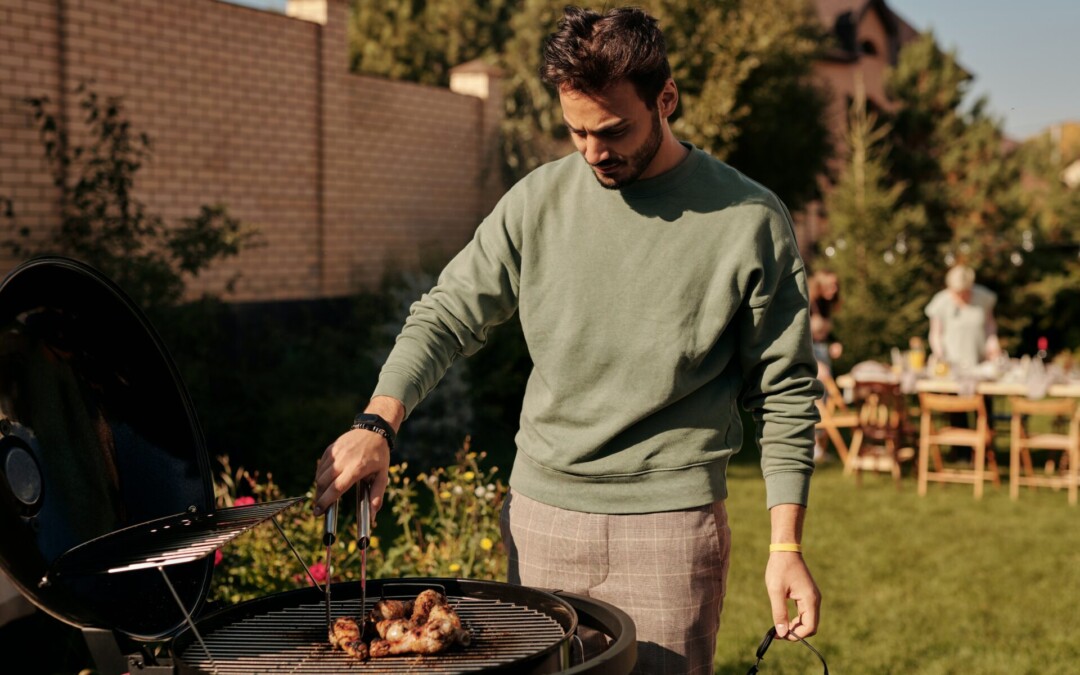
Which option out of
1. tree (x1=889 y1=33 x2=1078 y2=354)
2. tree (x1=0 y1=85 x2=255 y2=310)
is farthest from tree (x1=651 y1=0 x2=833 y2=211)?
tree (x1=0 y1=85 x2=255 y2=310)

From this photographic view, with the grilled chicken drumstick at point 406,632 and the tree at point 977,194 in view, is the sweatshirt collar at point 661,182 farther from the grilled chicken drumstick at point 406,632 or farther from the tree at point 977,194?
the tree at point 977,194

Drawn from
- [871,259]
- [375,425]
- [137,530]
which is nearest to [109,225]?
[137,530]

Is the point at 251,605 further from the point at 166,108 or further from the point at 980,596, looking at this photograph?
the point at 166,108

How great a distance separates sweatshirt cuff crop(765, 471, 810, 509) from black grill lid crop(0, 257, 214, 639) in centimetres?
118

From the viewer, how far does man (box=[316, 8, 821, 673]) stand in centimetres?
237

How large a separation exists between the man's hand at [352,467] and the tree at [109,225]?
223 inches

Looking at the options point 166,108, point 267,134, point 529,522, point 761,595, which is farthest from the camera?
point 267,134

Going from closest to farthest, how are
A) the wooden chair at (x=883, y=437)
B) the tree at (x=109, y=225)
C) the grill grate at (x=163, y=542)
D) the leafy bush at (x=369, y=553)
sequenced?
the grill grate at (x=163, y=542) < the leafy bush at (x=369, y=553) < the tree at (x=109, y=225) < the wooden chair at (x=883, y=437)

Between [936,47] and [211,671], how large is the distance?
67.6 ft

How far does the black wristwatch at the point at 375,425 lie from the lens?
2223 mm

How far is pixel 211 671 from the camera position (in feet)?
6.36

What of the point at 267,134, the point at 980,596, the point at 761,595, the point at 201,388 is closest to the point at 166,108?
the point at 267,134

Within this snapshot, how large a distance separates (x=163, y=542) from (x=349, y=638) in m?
0.38

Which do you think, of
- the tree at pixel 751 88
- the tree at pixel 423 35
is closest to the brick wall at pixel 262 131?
the tree at pixel 751 88
